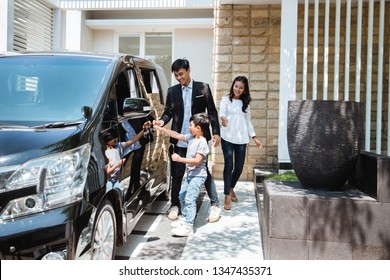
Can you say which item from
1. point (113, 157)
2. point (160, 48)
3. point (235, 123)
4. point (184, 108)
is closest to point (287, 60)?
point (235, 123)

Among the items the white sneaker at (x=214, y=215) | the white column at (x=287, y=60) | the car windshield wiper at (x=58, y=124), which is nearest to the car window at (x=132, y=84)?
the car windshield wiper at (x=58, y=124)

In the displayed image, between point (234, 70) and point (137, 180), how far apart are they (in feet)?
13.2

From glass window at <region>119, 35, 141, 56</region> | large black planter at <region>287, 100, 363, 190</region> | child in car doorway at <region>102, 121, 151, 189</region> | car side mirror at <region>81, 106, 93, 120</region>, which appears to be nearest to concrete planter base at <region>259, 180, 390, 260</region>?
large black planter at <region>287, 100, 363, 190</region>

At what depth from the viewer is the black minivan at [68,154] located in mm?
2129

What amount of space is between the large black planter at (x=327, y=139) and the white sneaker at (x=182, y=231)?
1.39 m

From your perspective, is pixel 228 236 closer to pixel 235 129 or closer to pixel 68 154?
pixel 235 129

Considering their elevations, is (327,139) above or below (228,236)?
above

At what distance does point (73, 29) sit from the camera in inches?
359

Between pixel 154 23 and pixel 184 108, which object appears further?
pixel 154 23

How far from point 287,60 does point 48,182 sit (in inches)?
158

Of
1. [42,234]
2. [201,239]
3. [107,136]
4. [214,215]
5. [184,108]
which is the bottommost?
[201,239]

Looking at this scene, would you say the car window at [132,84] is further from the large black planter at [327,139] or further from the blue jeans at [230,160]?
the blue jeans at [230,160]

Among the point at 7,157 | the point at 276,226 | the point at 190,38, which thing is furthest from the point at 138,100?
the point at 190,38

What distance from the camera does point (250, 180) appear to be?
6992 mm
